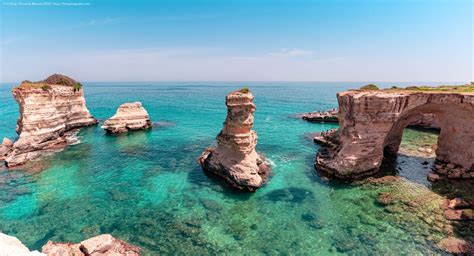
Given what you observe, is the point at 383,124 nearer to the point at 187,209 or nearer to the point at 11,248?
the point at 187,209

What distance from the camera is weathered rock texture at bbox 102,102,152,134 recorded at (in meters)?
48.3

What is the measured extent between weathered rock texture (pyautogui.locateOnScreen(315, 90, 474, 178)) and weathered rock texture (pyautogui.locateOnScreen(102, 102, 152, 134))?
3846 cm

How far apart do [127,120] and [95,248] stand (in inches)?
1499

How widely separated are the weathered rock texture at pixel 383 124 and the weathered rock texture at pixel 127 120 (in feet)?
126

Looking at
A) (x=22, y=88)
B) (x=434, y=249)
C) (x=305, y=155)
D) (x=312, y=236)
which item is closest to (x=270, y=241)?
(x=312, y=236)

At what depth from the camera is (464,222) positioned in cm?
1944

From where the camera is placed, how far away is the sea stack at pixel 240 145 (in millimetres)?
25500

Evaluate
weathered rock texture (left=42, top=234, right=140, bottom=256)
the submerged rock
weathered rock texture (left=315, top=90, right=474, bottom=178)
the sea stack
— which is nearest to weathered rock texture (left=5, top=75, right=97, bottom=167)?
weathered rock texture (left=42, top=234, right=140, bottom=256)

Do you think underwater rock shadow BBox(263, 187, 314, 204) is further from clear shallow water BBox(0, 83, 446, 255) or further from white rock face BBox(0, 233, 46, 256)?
white rock face BBox(0, 233, 46, 256)

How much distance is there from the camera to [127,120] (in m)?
50.7

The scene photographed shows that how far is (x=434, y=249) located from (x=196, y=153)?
1104 inches

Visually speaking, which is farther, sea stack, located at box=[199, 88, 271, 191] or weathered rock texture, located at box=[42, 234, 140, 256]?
sea stack, located at box=[199, 88, 271, 191]

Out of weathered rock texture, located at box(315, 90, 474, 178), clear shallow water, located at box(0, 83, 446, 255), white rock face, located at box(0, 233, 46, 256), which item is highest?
weathered rock texture, located at box(315, 90, 474, 178)

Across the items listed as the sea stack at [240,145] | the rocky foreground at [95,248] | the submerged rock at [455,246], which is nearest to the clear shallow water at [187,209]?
the submerged rock at [455,246]
